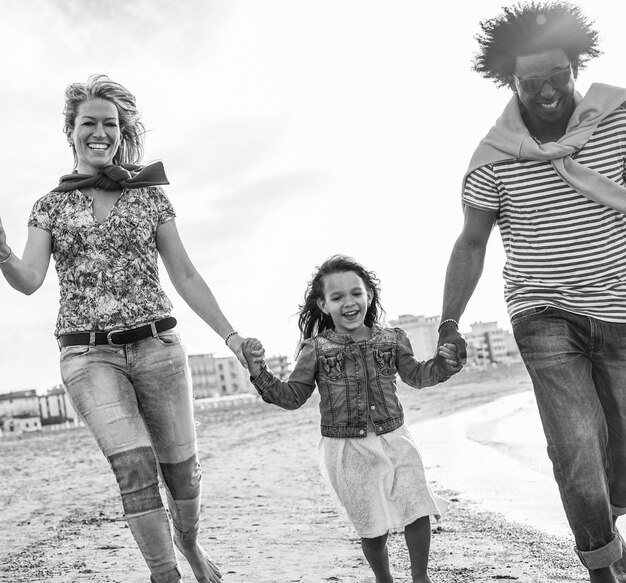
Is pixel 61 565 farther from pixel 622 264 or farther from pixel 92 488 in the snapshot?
pixel 92 488

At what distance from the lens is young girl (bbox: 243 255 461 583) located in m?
3.96

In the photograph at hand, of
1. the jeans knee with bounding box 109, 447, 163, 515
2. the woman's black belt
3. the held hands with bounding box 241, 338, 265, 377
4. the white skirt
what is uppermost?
the woman's black belt

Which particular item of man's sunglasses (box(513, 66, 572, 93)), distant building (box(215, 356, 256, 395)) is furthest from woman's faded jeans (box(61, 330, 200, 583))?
distant building (box(215, 356, 256, 395))

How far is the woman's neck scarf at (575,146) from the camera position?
11.5ft

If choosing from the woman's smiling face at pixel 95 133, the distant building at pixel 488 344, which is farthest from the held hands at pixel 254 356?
the distant building at pixel 488 344

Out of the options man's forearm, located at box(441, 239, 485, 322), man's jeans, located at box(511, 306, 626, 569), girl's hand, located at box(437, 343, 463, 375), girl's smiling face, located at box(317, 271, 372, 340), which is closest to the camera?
man's jeans, located at box(511, 306, 626, 569)

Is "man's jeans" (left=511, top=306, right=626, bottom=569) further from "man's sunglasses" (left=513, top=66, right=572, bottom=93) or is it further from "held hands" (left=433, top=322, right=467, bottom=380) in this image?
"man's sunglasses" (left=513, top=66, right=572, bottom=93)

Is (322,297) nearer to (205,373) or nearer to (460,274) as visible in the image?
(460,274)

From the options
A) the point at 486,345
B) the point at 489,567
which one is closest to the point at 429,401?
the point at 489,567

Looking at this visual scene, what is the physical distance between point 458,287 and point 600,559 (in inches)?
51.1

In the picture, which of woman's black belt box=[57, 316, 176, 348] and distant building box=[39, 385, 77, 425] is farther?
distant building box=[39, 385, 77, 425]

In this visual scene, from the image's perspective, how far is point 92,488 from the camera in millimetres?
11438

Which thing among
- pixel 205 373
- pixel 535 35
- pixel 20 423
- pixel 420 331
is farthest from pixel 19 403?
pixel 535 35

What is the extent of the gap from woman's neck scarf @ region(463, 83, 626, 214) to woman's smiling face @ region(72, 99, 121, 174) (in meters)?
1.74
